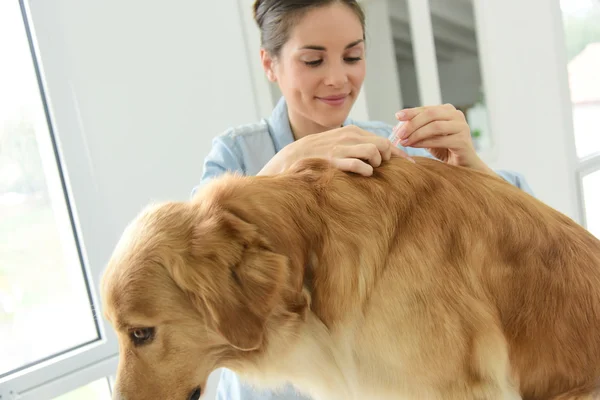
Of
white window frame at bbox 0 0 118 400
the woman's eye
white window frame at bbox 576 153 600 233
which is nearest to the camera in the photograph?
the woman's eye

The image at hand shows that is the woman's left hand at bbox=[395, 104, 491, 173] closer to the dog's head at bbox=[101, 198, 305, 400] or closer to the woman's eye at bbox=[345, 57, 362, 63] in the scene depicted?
the woman's eye at bbox=[345, 57, 362, 63]

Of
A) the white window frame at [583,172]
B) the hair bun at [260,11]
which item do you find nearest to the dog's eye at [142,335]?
the hair bun at [260,11]

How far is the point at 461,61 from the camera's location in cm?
260

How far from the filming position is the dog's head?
0.77 metres

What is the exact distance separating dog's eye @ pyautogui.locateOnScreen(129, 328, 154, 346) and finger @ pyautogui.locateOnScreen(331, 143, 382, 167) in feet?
1.31

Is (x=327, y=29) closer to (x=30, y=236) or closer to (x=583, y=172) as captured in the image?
(x=30, y=236)

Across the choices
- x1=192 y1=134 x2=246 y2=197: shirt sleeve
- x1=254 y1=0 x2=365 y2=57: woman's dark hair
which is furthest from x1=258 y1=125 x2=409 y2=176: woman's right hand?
x1=254 y1=0 x2=365 y2=57: woman's dark hair

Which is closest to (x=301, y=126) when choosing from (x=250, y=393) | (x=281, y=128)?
(x=281, y=128)

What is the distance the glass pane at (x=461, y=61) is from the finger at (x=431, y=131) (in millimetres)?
1610

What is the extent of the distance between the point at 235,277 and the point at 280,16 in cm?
71

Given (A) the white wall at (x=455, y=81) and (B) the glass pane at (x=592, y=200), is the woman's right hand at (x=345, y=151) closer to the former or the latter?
(A) the white wall at (x=455, y=81)

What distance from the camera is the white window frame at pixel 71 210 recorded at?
1.58 metres

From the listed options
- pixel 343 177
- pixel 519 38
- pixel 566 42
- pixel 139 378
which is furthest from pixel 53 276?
pixel 566 42

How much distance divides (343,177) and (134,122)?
3.39ft
